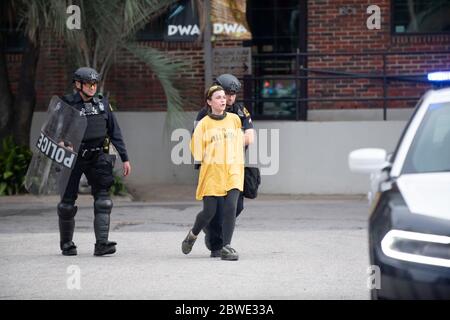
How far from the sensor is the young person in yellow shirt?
A: 30.3 ft

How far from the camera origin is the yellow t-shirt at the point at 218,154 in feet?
30.3

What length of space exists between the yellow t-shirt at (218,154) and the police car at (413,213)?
2.82 meters

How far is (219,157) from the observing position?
9.24 meters

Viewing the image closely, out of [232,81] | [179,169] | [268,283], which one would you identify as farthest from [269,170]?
[268,283]

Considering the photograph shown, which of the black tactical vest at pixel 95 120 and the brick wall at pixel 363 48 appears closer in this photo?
the black tactical vest at pixel 95 120

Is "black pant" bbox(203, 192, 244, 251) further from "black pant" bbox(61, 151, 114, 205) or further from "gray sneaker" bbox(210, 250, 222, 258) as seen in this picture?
"black pant" bbox(61, 151, 114, 205)

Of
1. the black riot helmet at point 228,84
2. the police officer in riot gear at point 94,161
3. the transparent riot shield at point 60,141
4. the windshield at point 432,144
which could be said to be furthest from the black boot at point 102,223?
the windshield at point 432,144

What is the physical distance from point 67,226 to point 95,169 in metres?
0.63

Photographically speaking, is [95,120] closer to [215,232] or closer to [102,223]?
[102,223]

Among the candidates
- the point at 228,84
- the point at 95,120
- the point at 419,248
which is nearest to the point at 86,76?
the point at 95,120

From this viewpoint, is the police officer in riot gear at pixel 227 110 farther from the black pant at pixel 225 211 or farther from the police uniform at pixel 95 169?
the police uniform at pixel 95 169

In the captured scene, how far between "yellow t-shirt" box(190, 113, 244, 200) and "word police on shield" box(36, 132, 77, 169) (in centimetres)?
121

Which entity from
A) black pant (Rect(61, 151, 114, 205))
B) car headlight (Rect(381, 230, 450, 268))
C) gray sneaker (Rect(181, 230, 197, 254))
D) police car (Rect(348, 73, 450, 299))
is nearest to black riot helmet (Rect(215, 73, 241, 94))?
black pant (Rect(61, 151, 114, 205))
